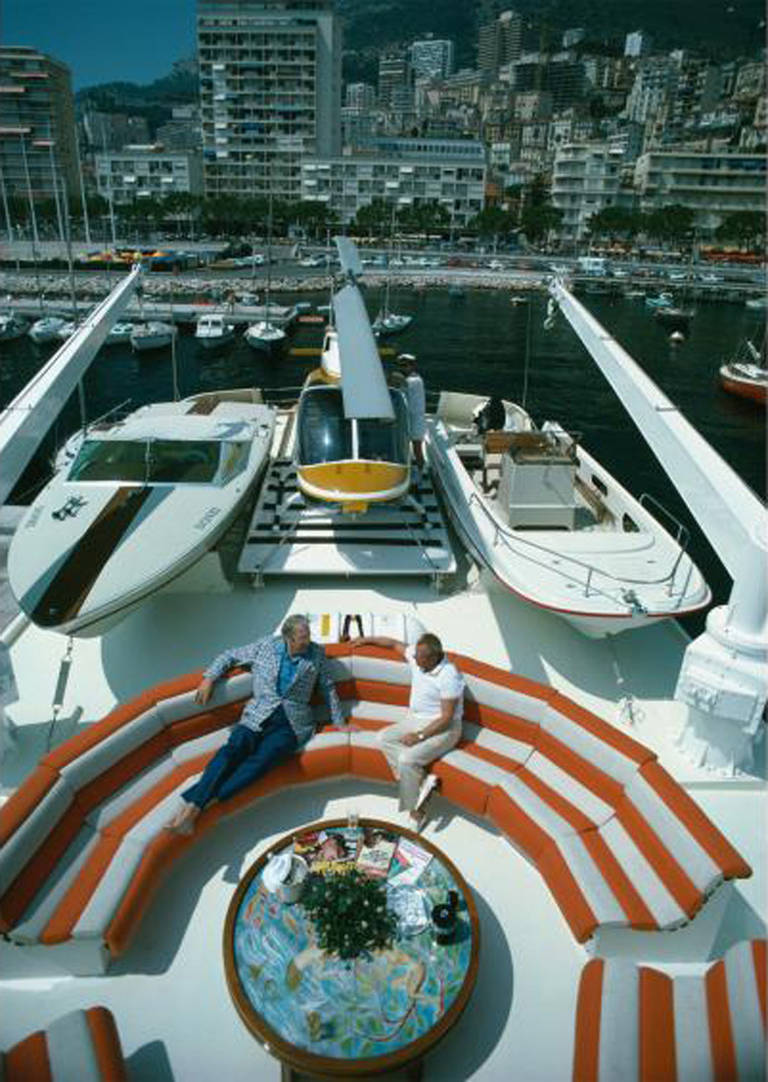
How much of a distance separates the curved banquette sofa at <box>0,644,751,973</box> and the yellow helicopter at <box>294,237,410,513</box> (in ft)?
8.60

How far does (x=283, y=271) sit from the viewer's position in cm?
6500

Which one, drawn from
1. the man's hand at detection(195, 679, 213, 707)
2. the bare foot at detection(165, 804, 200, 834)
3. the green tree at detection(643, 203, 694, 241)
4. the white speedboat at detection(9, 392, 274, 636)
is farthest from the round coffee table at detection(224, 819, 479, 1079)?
the green tree at detection(643, 203, 694, 241)

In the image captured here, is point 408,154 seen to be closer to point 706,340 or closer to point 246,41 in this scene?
point 246,41

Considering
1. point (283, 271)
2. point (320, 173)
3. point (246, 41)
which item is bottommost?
point (283, 271)

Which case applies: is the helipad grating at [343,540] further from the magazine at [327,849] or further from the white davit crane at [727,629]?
the magazine at [327,849]

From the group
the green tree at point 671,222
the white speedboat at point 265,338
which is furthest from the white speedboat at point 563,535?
the green tree at point 671,222

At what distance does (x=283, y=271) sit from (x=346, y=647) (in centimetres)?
6667

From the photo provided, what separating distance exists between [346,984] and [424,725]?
1749 millimetres

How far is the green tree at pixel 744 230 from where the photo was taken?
257 ft

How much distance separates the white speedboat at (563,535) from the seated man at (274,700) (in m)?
2.38

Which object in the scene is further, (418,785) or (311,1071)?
(418,785)

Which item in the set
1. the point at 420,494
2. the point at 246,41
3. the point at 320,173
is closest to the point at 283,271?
the point at 320,173

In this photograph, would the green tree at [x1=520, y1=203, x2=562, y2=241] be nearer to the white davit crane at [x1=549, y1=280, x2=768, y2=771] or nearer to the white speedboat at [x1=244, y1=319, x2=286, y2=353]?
the white speedboat at [x1=244, y1=319, x2=286, y2=353]

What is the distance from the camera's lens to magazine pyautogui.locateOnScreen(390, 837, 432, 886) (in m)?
3.89
